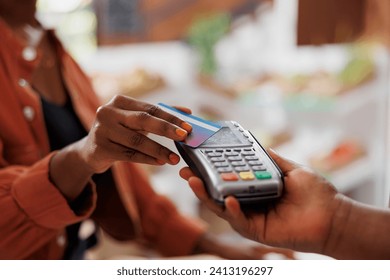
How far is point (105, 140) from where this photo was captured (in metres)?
0.62

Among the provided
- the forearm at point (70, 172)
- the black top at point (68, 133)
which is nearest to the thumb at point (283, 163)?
the forearm at point (70, 172)

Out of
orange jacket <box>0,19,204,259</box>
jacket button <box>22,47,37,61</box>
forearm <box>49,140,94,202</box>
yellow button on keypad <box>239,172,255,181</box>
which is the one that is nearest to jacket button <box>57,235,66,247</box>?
orange jacket <box>0,19,204,259</box>

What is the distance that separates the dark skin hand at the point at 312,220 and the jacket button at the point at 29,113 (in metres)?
0.30

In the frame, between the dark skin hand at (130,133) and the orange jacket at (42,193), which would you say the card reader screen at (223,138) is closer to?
the dark skin hand at (130,133)

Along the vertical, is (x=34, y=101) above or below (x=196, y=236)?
above

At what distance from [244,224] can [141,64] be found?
0.86 metres

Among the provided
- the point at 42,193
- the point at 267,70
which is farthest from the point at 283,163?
the point at 267,70

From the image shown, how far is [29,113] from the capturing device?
2.59ft

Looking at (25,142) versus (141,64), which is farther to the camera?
(141,64)

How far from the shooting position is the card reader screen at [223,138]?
610mm

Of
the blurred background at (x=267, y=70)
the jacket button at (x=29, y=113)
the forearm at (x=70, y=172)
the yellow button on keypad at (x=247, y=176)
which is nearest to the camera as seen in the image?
the yellow button on keypad at (x=247, y=176)

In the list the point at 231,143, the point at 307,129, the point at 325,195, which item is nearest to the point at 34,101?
the point at 231,143

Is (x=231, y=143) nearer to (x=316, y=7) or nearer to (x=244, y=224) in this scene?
(x=244, y=224)
